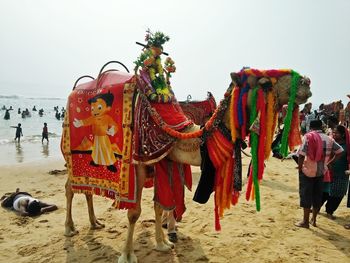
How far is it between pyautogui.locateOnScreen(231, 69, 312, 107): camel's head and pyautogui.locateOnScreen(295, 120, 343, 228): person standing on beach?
8.39 feet

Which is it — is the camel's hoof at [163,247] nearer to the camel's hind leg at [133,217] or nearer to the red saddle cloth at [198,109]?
the camel's hind leg at [133,217]

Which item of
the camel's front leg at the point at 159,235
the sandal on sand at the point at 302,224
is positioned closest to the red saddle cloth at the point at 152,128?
the camel's front leg at the point at 159,235

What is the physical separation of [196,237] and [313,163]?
241 cm

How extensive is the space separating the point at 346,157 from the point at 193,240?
3567 mm

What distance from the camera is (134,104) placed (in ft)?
14.6

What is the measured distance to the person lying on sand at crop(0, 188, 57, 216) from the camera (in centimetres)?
657

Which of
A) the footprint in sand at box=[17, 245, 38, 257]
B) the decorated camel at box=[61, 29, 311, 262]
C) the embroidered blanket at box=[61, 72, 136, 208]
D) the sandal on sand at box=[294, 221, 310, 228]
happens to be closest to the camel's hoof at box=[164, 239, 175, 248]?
the decorated camel at box=[61, 29, 311, 262]

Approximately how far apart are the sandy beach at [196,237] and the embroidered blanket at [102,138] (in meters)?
0.92

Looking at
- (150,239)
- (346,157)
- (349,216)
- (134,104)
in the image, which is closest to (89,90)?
(134,104)

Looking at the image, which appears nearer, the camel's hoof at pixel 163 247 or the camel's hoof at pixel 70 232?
the camel's hoof at pixel 163 247

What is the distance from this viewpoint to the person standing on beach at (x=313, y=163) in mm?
5551

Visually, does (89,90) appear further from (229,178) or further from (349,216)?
(349,216)

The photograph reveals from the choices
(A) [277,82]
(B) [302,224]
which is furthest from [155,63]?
(B) [302,224]

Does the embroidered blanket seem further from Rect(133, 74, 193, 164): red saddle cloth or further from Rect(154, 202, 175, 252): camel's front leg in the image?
Rect(154, 202, 175, 252): camel's front leg
